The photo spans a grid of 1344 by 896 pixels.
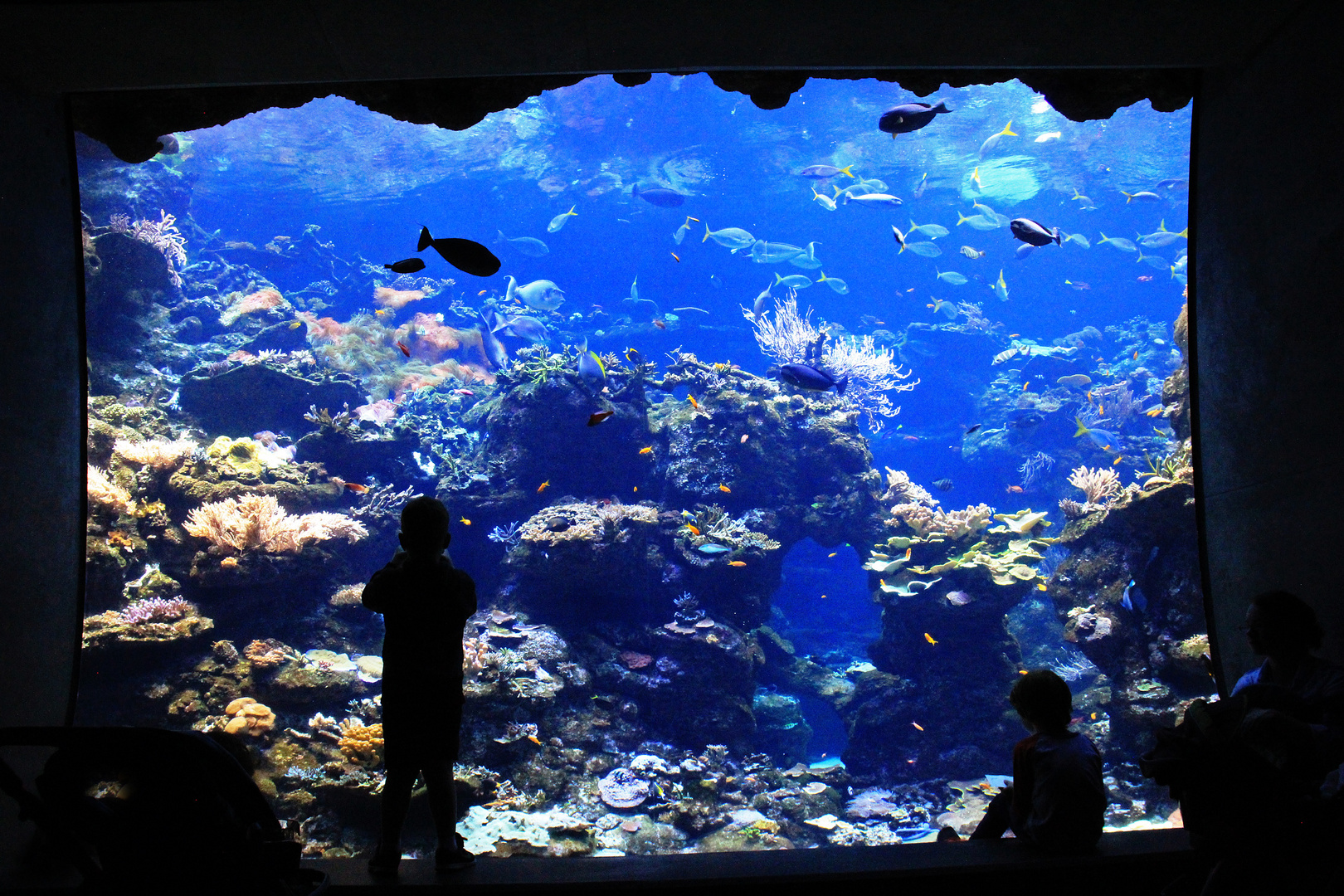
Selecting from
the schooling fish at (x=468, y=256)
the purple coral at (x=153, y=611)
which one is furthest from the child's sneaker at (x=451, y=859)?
the purple coral at (x=153, y=611)

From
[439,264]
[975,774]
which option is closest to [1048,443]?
[975,774]

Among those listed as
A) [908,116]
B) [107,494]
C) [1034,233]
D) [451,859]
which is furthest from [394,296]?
[451,859]

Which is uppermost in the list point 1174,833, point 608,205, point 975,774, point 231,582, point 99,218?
point 608,205

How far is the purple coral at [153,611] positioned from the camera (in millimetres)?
5174

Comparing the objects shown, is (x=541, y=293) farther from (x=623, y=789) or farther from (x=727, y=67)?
(x=727, y=67)

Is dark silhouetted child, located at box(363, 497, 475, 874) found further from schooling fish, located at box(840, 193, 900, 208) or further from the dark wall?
schooling fish, located at box(840, 193, 900, 208)

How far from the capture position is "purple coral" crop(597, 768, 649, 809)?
566cm

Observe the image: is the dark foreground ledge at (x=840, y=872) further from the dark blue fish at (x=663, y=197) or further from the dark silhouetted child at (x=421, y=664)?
the dark blue fish at (x=663, y=197)

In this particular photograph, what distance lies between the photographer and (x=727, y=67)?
2580 millimetres

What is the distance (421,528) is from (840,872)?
1.78m

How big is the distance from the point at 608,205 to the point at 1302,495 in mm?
34170

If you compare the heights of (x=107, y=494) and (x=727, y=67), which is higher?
(x=727, y=67)

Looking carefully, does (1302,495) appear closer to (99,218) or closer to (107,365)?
(107,365)

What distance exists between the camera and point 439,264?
1153 inches
